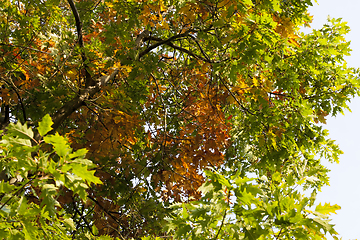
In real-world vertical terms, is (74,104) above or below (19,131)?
above

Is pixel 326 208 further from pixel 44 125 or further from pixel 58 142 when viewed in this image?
Result: pixel 44 125

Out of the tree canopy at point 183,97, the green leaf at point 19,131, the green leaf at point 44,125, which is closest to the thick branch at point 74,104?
the tree canopy at point 183,97

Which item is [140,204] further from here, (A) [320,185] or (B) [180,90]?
(A) [320,185]

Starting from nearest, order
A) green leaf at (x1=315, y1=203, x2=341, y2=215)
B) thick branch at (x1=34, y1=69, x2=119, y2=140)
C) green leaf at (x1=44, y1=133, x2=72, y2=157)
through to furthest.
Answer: green leaf at (x1=44, y1=133, x2=72, y2=157) < green leaf at (x1=315, y1=203, x2=341, y2=215) < thick branch at (x1=34, y1=69, x2=119, y2=140)

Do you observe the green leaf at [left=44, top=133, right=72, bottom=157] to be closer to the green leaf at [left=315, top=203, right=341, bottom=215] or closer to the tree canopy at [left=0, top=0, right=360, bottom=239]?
the tree canopy at [left=0, top=0, right=360, bottom=239]

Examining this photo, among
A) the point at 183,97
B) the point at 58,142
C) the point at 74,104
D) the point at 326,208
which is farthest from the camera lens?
the point at 183,97

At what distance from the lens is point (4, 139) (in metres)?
1.85

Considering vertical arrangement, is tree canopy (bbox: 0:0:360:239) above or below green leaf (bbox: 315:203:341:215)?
above

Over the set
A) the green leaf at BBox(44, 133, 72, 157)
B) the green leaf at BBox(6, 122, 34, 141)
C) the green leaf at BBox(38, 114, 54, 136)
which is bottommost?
the green leaf at BBox(44, 133, 72, 157)

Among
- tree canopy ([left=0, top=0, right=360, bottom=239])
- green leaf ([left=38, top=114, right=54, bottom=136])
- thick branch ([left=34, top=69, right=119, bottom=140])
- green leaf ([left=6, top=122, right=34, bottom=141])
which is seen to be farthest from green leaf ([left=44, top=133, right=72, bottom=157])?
thick branch ([left=34, top=69, right=119, bottom=140])

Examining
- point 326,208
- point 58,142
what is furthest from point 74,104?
point 326,208

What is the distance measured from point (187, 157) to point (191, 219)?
3128 millimetres

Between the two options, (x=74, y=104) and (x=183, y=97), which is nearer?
(x=74, y=104)

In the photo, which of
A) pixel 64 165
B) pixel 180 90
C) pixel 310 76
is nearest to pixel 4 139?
pixel 64 165
